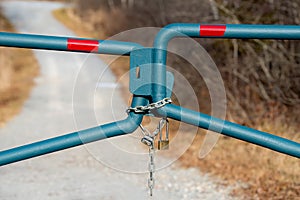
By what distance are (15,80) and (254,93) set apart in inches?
321

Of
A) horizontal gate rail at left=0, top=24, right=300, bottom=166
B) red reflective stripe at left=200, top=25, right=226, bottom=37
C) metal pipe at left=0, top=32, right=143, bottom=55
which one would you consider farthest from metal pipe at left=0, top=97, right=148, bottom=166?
red reflective stripe at left=200, top=25, right=226, bottom=37

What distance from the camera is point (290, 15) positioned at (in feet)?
24.1

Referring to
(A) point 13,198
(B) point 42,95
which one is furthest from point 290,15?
(B) point 42,95

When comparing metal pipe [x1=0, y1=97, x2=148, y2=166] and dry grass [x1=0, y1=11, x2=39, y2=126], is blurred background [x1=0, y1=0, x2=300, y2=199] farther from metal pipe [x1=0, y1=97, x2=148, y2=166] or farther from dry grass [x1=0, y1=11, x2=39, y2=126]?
metal pipe [x1=0, y1=97, x2=148, y2=166]

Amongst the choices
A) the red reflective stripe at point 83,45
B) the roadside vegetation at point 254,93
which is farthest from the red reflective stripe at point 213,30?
the roadside vegetation at point 254,93

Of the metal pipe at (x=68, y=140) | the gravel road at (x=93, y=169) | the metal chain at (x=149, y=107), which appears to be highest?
the gravel road at (x=93, y=169)

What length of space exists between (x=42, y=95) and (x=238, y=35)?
32.6ft

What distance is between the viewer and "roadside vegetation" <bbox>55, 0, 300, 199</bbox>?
233 inches

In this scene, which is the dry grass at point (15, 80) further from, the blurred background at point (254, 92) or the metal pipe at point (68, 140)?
the metal pipe at point (68, 140)

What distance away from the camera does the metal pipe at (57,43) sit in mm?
2783

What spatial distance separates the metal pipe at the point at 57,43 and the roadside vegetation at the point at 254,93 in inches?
119

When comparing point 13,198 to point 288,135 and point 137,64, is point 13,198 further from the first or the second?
point 288,135

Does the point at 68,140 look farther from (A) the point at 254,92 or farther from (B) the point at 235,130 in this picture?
(A) the point at 254,92

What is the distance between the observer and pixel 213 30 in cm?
284
